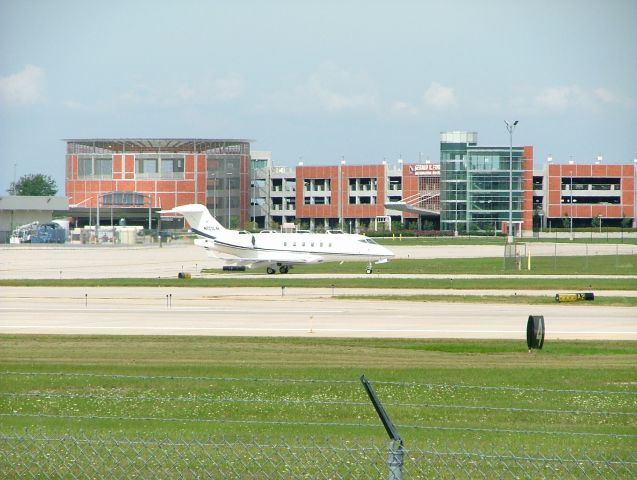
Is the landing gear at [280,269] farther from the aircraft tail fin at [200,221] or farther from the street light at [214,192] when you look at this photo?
the street light at [214,192]

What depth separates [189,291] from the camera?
52156mm

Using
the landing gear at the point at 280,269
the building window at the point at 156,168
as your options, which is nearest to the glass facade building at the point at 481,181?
the building window at the point at 156,168

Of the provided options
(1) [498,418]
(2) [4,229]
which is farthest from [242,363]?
(2) [4,229]

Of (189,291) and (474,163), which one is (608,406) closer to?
(189,291)

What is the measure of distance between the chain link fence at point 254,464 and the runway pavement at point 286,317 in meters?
18.3

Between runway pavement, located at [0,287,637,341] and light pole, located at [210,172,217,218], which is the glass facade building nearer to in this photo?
light pole, located at [210,172,217,218]

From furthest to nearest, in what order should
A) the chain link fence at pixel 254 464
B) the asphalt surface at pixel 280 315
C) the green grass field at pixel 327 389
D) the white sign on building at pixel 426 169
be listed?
the white sign on building at pixel 426 169
the asphalt surface at pixel 280 315
the green grass field at pixel 327 389
the chain link fence at pixel 254 464

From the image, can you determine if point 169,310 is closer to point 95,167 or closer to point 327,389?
point 327,389

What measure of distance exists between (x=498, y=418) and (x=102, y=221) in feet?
514

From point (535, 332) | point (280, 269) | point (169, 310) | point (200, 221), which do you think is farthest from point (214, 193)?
point (535, 332)

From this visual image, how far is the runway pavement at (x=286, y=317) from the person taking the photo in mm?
33125

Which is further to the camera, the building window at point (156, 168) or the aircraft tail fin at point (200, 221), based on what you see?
the building window at point (156, 168)

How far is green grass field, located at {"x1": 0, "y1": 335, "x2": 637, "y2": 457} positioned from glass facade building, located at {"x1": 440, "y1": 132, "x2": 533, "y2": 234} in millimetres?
139384

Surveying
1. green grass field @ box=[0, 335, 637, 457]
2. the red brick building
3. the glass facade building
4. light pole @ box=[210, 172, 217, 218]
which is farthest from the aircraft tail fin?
the glass facade building
